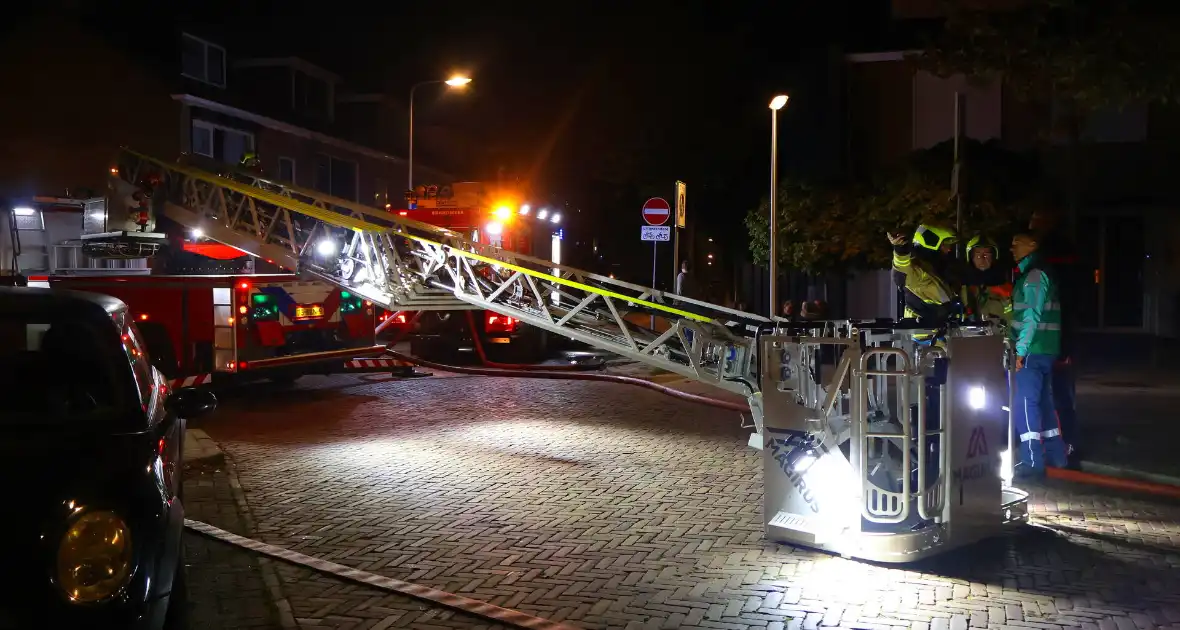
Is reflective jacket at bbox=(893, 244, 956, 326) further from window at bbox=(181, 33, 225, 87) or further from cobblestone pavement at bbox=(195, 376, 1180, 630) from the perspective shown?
window at bbox=(181, 33, 225, 87)

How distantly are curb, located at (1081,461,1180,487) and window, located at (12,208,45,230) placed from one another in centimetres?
1158

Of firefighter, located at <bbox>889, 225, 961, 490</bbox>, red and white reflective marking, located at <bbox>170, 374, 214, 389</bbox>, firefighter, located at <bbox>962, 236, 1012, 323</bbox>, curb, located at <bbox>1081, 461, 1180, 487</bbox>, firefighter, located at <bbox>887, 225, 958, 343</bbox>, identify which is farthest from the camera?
red and white reflective marking, located at <bbox>170, 374, 214, 389</bbox>

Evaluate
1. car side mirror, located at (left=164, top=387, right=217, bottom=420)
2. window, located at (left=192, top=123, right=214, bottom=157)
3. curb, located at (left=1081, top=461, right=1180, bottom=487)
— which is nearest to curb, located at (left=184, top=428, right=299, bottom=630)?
car side mirror, located at (left=164, top=387, right=217, bottom=420)

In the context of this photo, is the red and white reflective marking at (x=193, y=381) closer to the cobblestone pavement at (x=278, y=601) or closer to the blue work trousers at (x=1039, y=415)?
the cobblestone pavement at (x=278, y=601)

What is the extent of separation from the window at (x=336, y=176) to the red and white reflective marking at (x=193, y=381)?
18823mm

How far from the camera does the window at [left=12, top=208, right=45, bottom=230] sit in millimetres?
12453

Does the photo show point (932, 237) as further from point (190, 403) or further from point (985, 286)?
point (190, 403)

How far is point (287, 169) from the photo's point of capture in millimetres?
28844

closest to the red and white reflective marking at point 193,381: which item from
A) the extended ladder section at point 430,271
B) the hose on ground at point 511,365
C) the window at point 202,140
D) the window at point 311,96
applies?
the extended ladder section at point 430,271

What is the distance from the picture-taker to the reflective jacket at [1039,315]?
8.22m

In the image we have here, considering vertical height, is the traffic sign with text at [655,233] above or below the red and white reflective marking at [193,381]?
above

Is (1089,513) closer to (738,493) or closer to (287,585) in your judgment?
(738,493)

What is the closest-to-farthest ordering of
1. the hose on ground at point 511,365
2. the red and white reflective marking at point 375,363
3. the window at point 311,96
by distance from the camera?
A: the red and white reflective marking at point 375,363 → the hose on ground at point 511,365 → the window at point 311,96

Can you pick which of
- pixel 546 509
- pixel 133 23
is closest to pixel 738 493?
pixel 546 509
